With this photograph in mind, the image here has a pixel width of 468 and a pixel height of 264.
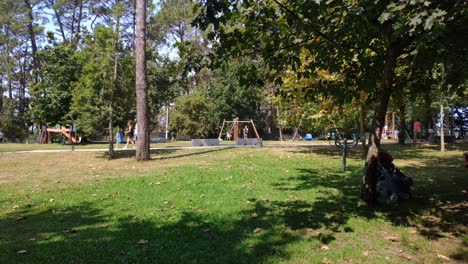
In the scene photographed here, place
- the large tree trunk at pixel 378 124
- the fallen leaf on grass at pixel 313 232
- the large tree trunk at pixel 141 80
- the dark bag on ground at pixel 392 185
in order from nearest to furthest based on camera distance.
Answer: the fallen leaf on grass at pixel 313 232, the large tree trunk at pixel 378 124, the dark bag on ground at pixel 392 185, the large tree trunk at pixel 141 80

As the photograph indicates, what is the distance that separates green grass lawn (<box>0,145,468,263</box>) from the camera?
13.6 feet

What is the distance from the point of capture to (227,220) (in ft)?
17.5

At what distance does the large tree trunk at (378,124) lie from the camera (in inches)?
223

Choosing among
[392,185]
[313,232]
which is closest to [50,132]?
[392,185]

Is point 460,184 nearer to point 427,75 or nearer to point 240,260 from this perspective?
point 427,75

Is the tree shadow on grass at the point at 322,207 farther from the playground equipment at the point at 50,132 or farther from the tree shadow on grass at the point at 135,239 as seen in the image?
the playground equipment at the point at 50,132

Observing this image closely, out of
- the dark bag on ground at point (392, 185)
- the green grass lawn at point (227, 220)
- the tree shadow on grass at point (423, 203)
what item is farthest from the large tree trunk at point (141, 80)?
the dark bag on ground at point (392, 185)

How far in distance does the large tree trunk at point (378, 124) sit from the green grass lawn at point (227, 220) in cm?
30

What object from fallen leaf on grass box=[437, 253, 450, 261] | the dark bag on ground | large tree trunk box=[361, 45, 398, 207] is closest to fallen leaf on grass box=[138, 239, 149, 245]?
fallen leaf on grass box=[437, 253, 450, 261]

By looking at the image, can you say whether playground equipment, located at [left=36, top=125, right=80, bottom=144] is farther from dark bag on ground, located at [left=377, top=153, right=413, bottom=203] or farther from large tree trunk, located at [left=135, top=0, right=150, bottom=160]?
dark bag on ground, located at [left=377, top=153, right=413, bottom=203]

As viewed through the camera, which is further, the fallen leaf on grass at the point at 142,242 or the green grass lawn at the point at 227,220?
the fallen leaf on grass at the point at 142,242

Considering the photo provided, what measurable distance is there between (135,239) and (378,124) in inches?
153

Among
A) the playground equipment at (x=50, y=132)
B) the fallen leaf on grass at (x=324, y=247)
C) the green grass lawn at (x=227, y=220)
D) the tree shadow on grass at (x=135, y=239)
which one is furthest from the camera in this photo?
the playground equipment at (x=50, y=132)

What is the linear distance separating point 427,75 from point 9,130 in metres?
44.5
